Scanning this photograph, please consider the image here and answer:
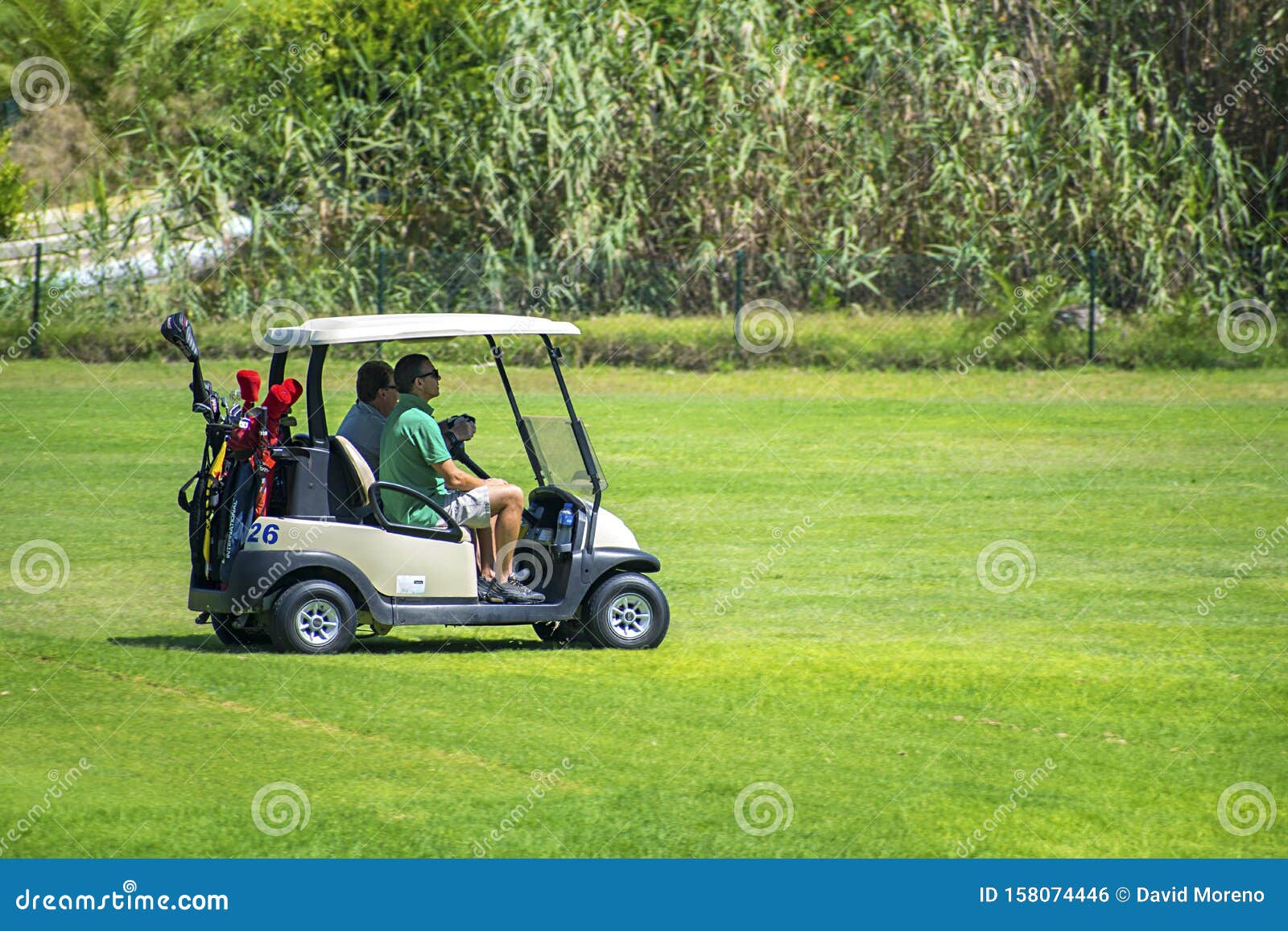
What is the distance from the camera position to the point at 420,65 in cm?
2706

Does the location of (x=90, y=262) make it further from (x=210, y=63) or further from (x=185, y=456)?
(x=185, y=456)

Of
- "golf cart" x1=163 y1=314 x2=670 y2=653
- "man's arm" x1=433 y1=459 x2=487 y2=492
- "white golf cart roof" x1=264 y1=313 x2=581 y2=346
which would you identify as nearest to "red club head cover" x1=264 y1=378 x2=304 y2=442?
"golf cart" x1=163 y1=314 x2=670 y2=653

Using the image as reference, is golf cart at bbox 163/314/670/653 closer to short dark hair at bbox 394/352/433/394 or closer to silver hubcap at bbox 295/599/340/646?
silver hubcap at bbox 295/599/340/646

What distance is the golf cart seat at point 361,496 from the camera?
959 cm

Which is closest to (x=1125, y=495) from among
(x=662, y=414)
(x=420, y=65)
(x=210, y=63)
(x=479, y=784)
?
(x=662, y=414)

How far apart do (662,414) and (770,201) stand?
245 inches

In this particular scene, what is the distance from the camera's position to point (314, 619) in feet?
31.3

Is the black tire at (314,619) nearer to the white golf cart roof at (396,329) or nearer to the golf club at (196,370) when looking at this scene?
the golf club at (196,370)

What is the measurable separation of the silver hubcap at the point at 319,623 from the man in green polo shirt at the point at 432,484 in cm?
58

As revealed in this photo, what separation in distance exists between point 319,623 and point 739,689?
2261mm

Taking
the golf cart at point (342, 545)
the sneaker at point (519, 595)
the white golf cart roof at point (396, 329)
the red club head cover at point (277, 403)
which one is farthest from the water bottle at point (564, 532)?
the red club head cover at point (277, 403)

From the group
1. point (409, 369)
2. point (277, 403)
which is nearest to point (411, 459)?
point (409, 369)

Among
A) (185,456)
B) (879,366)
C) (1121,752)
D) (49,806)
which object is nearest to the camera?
(49,806)

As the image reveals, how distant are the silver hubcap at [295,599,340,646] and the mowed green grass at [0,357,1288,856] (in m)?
0.27
